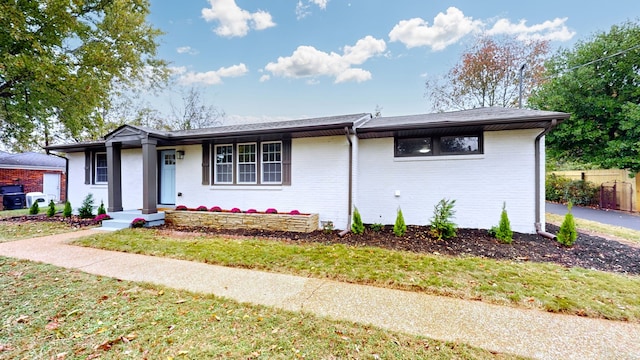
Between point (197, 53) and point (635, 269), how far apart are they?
17431mm

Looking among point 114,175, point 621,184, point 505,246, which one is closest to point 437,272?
point 505,246

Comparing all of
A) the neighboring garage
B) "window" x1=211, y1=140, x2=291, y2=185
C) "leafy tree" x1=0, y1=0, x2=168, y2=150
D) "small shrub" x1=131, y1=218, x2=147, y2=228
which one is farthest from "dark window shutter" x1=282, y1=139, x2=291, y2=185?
the neighboring garage

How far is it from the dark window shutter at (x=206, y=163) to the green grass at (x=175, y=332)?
5.58m

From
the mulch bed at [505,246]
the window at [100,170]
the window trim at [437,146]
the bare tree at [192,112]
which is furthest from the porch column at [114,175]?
the bare tree at [192,112]

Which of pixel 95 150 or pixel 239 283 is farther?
pixel 95 150

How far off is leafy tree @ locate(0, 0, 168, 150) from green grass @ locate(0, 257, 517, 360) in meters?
7.53

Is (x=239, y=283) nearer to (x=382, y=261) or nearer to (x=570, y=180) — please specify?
(x=382, y=261)

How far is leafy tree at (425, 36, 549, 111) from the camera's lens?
17734mm

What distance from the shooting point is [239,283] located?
12.3 ft

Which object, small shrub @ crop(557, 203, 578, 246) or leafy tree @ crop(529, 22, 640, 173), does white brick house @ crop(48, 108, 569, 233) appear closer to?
small shrub @ crop(557, 203, 578, 246)

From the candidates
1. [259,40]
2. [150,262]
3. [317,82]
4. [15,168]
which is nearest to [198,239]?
[150,262]

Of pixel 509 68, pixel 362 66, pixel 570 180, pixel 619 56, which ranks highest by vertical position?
pixel 509 68

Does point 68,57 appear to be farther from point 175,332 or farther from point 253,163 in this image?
point 175,332

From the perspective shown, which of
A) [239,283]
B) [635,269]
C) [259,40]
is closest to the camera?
[239,283]
